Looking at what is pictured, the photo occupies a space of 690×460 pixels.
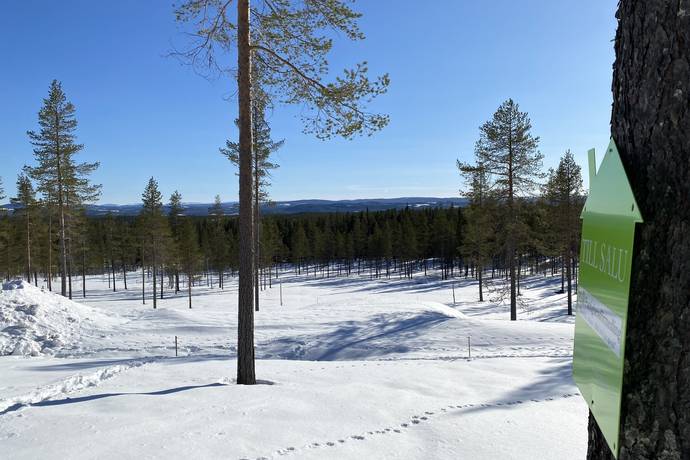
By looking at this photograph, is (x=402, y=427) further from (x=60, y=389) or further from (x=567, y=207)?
(x=567, y=207)

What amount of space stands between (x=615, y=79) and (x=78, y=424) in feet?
21.0

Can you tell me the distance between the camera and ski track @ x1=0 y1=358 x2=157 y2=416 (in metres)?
6.72

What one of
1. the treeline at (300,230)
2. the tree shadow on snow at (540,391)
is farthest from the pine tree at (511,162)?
the tree shadow on snow at (540,391)

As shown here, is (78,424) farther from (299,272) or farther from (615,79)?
(299,272)

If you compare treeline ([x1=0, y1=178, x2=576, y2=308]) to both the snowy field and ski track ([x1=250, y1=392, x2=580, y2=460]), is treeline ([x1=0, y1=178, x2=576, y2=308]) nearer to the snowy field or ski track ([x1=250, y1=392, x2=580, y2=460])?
the snowy field

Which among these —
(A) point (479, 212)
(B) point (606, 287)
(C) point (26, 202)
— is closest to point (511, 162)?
(A) point (479, 212)

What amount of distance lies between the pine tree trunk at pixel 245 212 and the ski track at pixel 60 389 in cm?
301

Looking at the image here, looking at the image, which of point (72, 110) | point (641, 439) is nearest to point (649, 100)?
point (641, 439)

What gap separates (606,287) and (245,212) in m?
7.50

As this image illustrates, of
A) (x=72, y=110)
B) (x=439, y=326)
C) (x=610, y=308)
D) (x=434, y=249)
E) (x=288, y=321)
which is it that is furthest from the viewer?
(x=434, y=249)

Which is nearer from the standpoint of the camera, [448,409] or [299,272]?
[448,409]

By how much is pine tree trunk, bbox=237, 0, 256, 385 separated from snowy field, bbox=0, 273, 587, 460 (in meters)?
0.64

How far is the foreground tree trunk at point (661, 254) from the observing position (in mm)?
1139

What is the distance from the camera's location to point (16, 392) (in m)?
7.60
